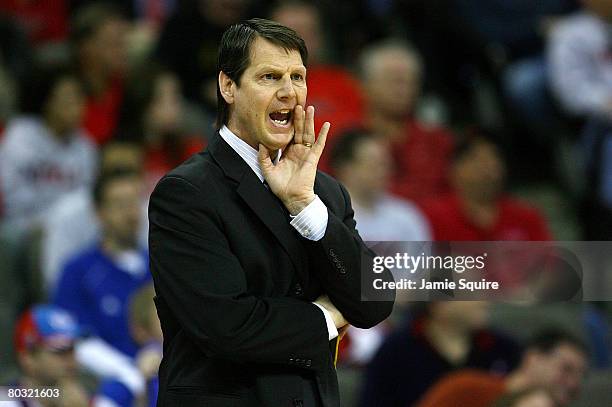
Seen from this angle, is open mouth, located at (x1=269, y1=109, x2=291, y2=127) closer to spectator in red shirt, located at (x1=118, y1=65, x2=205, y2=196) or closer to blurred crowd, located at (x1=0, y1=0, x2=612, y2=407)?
blurred crowd, located at (x1=0, y1=0, x2=612, y2=407)

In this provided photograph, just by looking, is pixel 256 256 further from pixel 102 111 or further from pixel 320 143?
pixel 102 111

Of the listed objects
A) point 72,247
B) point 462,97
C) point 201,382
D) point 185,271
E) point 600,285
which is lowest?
point 201,382

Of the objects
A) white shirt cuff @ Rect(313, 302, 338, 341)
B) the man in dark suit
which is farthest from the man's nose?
white shirt cuff @ Rect(313, 302, 338, 341)

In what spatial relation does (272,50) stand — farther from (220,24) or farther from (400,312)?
(220,24)

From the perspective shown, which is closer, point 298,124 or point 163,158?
point 298,124

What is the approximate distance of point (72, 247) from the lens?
19.1 ft

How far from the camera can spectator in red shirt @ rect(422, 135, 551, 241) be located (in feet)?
20.5

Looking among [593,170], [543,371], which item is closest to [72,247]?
[543,371]

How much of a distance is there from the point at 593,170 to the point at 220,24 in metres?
2.22

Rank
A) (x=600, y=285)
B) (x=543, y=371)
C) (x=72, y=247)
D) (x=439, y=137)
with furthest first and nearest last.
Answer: (x=439, y=137)
(x=72, y=247)
(x=543, y=371)
(x=600, y=285)

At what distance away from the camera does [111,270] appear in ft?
18.3

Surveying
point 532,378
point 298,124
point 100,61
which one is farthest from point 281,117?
point 100,61

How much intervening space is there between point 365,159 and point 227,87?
3331mm

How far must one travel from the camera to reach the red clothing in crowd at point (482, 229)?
6207 mm
